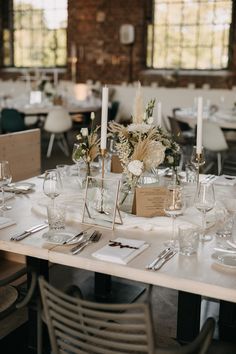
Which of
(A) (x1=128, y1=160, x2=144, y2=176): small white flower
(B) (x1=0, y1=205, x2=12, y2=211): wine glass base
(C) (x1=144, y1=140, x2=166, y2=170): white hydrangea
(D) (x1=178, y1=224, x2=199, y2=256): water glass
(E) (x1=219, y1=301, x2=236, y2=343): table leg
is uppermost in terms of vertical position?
(C) (x1=144, y1=140, x2=166, y2=170): white hydrangea

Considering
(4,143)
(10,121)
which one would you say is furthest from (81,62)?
(4,143)

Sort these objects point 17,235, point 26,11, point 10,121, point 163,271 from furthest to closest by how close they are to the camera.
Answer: point 26,11, point 10,121, point 17,235, point 163,271

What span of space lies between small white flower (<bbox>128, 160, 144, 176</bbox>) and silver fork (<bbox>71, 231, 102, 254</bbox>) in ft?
1.18

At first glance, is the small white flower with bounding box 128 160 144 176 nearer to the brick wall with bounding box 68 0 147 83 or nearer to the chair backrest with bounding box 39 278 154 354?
the chair backrest with bounding box 39 278 154 354

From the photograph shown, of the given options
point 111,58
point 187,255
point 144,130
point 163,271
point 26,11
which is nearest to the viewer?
point 163,271

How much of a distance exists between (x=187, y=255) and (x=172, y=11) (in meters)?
8.61

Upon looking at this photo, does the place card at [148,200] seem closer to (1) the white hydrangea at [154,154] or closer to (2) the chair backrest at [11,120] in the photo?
(1) the white hydrangea at [154,154]

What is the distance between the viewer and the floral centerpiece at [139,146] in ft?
8.05

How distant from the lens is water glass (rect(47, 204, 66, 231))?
87.5 inches

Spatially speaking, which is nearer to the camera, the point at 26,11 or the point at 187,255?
the point at 187,255

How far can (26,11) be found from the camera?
11484 mm

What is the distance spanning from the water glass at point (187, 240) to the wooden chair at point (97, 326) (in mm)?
380

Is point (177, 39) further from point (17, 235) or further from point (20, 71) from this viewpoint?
point (17, 235)

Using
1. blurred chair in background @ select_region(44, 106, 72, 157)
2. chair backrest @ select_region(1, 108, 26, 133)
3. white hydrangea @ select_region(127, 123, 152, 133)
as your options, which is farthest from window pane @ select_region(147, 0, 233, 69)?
white hydrangea @ select_region(127, 123, 152, 133)
